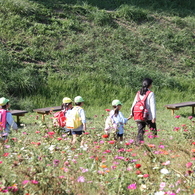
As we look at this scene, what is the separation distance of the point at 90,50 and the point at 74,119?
10703mm

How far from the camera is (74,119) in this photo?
7.63m

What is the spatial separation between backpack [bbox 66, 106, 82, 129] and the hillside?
21.4 feet

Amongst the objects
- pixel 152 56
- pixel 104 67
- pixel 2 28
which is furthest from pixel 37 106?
pixel 152 56

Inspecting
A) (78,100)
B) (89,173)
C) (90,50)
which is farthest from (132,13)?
(89,173)

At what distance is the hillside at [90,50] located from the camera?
15.3 metres

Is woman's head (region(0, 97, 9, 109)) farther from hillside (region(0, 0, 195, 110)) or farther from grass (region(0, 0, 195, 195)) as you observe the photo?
hillside (region(0, 0, 195, 110))

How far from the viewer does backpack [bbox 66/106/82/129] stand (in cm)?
763

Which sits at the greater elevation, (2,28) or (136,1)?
(136,1)

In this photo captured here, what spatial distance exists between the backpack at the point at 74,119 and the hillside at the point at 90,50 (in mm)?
6516

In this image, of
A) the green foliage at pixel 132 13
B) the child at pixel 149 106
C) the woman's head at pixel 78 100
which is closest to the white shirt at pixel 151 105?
the child at pixel 149 106

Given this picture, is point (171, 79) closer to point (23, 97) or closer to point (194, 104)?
point (194, 104)

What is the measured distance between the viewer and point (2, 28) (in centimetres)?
1792

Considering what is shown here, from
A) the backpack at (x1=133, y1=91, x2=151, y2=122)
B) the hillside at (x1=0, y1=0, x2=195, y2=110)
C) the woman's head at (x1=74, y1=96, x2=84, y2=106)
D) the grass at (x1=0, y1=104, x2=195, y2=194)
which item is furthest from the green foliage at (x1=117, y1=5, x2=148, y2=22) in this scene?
the grass at (x1=0, y1=104, x2=195, y2=194)

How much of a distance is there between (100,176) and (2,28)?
48.9ft
